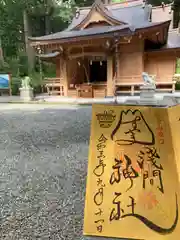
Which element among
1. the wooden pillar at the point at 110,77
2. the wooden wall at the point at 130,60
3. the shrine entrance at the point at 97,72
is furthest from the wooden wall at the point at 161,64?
the shrine entrance at the point at 97,72

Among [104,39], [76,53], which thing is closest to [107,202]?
[104,39]

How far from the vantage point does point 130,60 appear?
1172cm

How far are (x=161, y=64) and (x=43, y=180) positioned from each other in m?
11.2

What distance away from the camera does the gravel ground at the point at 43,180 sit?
2164mm

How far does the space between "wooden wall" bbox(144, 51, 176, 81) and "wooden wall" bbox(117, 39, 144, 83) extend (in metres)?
1.35

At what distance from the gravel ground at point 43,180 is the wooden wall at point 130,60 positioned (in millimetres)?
6444

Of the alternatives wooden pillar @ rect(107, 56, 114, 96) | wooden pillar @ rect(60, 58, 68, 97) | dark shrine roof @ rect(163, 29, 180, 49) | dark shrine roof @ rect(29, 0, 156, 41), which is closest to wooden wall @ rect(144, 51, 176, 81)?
dark shrine roof @ rect(163, 29, 180, 49)

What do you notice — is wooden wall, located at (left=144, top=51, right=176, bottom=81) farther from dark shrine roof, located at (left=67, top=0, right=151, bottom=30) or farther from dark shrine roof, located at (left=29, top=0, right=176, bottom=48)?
dark shrine roof, located at (left=67, top=0, right=151, bottom=30)

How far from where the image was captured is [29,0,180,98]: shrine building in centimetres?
1019

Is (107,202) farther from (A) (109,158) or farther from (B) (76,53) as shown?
(B) (76,53)

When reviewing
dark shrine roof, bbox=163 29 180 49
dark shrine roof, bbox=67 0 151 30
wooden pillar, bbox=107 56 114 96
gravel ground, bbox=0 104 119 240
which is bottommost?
gravel ground, bbox=0 104 119 240

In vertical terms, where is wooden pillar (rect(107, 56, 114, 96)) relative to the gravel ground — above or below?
above

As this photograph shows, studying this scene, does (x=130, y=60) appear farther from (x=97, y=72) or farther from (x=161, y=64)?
(x=97, y=72)

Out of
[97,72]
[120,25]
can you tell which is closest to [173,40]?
[120,25]
